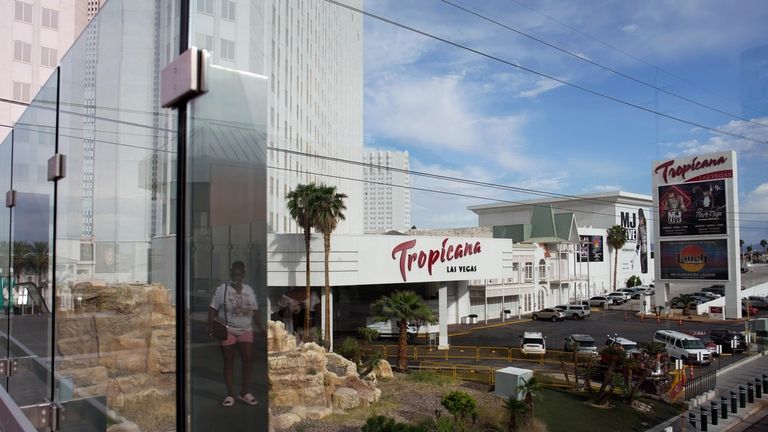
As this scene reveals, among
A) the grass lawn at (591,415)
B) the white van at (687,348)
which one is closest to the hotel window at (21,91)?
the grass lawn at (591,415)

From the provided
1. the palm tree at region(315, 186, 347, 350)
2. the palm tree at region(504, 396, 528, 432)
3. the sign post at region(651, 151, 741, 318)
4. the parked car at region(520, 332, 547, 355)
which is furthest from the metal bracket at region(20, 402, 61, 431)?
the sign post at region(651, 151, 741, 318)

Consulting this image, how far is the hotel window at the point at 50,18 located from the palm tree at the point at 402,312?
1207 cm

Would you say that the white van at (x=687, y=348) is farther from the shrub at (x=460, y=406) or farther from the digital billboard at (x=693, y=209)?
the digital billboard at (x=693, y=209)

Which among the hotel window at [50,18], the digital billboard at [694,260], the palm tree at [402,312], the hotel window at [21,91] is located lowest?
the palm tree at [402,312]

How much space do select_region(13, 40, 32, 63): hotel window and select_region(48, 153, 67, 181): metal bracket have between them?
1112 centimetres

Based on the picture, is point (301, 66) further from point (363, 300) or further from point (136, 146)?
point (136, 146)

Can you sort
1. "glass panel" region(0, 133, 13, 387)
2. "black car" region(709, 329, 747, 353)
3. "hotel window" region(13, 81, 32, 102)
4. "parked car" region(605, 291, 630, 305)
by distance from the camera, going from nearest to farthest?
"glass panel" region(0, 133, 13, 387) < "hotel window" region(13, 81, 32, 102) < "black car" region(709, 329, 747, 353) < "parked car" region(605, 291, 630, 305)

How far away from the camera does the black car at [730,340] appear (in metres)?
20.9

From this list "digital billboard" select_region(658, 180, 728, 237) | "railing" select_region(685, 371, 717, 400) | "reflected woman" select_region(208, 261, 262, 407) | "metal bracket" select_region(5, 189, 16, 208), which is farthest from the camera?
"digital billboard" select_region(658, 180, 728, 237)

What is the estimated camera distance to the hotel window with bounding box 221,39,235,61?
5.10 ft

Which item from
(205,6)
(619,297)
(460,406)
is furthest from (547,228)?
(205,6)

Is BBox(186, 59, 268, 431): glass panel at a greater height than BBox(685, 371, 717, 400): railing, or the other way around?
BBox(186, 59, 268, 431): glass panel

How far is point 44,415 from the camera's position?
2754 mm

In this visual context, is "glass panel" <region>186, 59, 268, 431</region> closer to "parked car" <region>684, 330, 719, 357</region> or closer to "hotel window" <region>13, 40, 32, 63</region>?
"hotel window" <region>13, 40, 32, 63</region>
